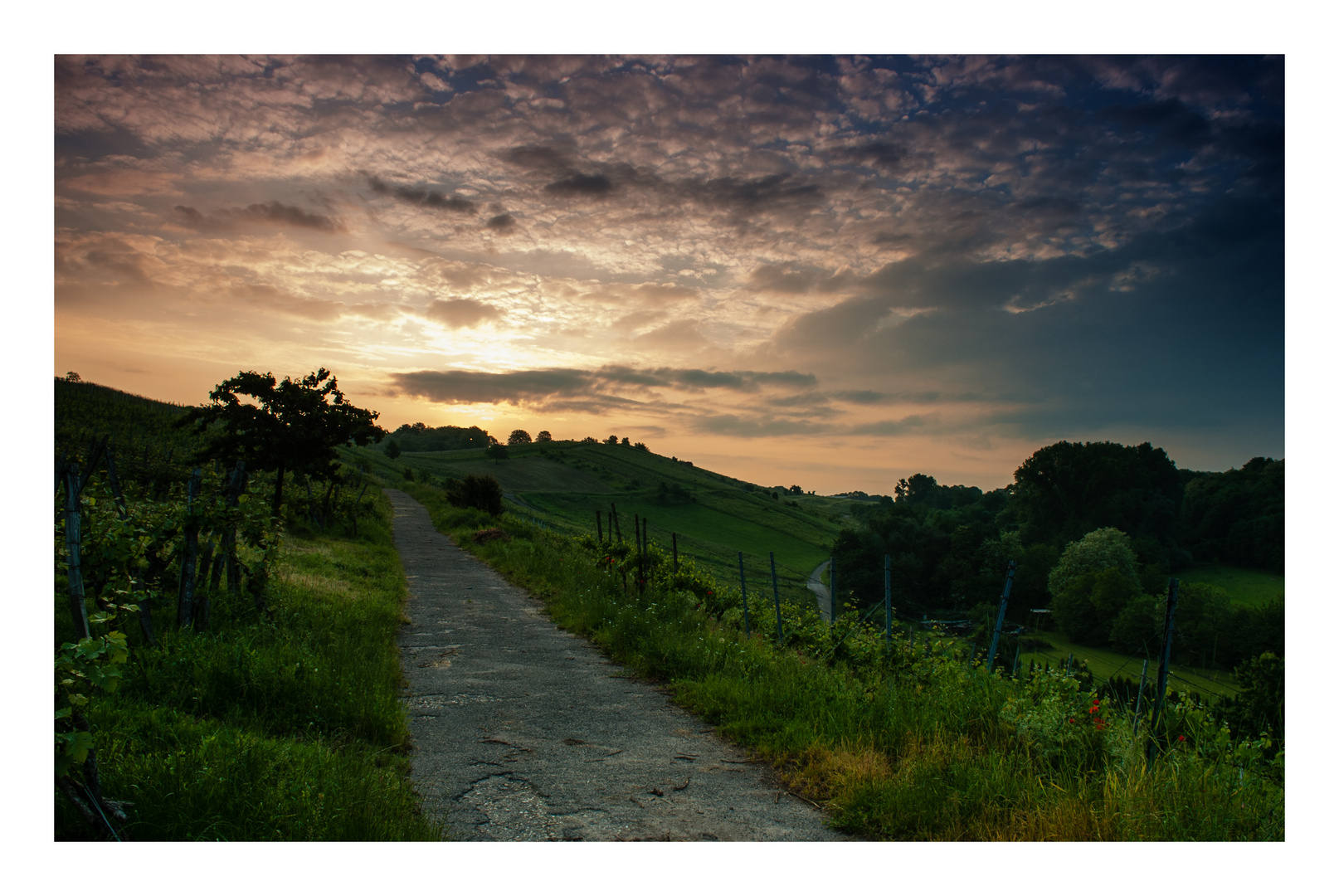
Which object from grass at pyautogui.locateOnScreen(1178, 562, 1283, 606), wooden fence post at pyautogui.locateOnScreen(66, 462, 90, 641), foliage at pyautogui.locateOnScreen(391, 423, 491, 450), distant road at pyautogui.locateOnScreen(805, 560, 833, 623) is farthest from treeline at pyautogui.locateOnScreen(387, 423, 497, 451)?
wooden fence post at pyautogui.locateOnScreen(66, 462, 90, 641)

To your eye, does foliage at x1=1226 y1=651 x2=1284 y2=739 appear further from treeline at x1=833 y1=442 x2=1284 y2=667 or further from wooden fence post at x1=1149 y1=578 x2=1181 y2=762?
wooden fence post at x1=1149 y1=578 x2=1181 y2=762

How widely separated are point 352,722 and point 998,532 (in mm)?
71036

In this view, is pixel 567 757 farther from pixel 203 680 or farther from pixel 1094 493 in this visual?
pixel 1094 493

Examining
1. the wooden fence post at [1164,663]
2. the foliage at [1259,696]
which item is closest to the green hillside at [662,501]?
the foliage at [1259,696]

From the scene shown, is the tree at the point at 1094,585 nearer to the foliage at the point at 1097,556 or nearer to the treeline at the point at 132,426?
the foliage at the point at 1097,556

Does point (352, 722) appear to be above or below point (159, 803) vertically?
below

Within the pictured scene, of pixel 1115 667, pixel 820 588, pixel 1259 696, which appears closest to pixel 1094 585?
pixel 1115 667

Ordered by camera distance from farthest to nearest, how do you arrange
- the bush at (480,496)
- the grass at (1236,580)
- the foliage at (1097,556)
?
1. the foliage at (1097,556)
2. the bush at (480,496)
3. the grass at (1236,580)

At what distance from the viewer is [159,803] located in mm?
3131

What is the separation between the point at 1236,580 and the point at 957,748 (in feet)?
144

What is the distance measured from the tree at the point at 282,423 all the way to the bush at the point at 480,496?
17855 mm

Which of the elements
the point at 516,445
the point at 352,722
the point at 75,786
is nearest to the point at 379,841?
the point at 75,786

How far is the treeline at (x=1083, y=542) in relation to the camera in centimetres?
3509
